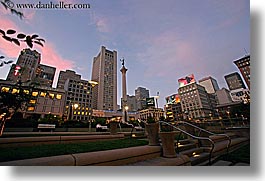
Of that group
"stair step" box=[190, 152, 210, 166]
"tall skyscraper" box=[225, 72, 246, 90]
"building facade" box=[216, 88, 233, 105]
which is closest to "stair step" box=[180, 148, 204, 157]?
"stair step" box=[190, 152, 210, 166]

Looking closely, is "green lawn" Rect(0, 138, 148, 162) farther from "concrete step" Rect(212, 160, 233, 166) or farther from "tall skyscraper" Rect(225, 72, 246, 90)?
"tall skyscraper" Rect(225, 72, 246, 90)

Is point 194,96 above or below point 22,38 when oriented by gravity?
above

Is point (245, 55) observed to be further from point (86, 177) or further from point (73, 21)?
point (73, 21)

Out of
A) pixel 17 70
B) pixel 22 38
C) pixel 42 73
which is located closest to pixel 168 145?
pixel 22 38

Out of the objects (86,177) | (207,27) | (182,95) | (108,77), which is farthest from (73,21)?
(108,77)

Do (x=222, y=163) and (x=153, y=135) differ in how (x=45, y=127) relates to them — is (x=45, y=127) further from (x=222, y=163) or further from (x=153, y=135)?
(x=222, y=163)

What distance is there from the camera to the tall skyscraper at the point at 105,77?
1969 inches

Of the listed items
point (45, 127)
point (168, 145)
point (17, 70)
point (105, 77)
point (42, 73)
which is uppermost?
point (105, 77)

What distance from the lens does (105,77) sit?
192 ft

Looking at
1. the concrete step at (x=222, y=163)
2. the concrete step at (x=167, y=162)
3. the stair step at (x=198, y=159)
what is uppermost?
the concrete step at (x=167, y=162)

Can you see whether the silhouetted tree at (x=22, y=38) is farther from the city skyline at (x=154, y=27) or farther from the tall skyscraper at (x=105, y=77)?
the tall skyscraper at (x=105, y=77)

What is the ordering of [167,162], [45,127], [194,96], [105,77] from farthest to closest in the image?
[105,77] → [194,96] → [45,127] → [167,162]

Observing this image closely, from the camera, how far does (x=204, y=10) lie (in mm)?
Result: 3836

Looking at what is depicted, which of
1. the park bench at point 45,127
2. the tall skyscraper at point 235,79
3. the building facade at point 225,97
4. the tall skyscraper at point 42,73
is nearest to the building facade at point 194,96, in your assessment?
the building facade at point 225,97
